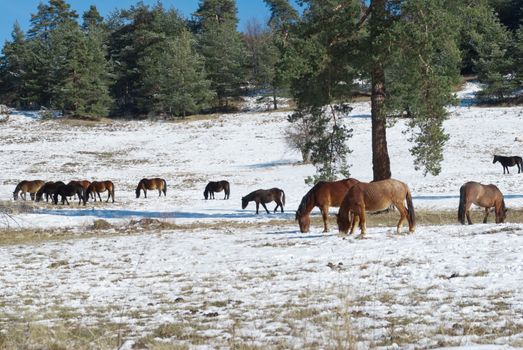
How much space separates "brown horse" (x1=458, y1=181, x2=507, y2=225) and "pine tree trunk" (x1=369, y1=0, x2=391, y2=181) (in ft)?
19.0

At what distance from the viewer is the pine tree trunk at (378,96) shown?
19766 millimetres

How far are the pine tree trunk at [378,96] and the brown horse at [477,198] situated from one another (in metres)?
5.78

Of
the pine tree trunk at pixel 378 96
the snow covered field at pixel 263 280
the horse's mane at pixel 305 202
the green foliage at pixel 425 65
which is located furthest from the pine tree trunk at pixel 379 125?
the horse's mane at pixel 305 202

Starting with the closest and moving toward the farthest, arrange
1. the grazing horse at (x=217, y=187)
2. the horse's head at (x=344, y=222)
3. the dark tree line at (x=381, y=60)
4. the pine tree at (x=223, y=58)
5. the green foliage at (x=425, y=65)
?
the horse's head at (x=344, y=222)
the green foliage at (x=425, y=65)
the dark tree line at (x=381, y=60)
the grazing horse at (x=217, y=187)
the pine tree at (x=223, y=58)

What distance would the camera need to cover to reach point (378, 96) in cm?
2109

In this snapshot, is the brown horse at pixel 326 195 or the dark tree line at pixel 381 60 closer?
the brown horse at pixel 326 195

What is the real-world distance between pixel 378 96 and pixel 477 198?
22.3 ft

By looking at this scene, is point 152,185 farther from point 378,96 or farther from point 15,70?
point 15,70

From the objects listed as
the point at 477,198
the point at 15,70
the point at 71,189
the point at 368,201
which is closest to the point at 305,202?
the point at 368,201

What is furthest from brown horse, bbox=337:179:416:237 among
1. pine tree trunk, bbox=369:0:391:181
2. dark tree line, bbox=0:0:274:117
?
dark tree line, bbox=0:0:274:117

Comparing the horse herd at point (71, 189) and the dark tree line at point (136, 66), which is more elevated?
the dark tree line at point (136, 66)

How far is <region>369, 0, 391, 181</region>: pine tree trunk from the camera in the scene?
64.8 ft

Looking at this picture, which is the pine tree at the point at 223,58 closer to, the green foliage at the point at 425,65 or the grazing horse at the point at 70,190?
the grazing horse at the point at 70,190

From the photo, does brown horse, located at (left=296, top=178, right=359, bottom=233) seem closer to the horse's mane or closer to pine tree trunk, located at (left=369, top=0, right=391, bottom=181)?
the horse's mane
